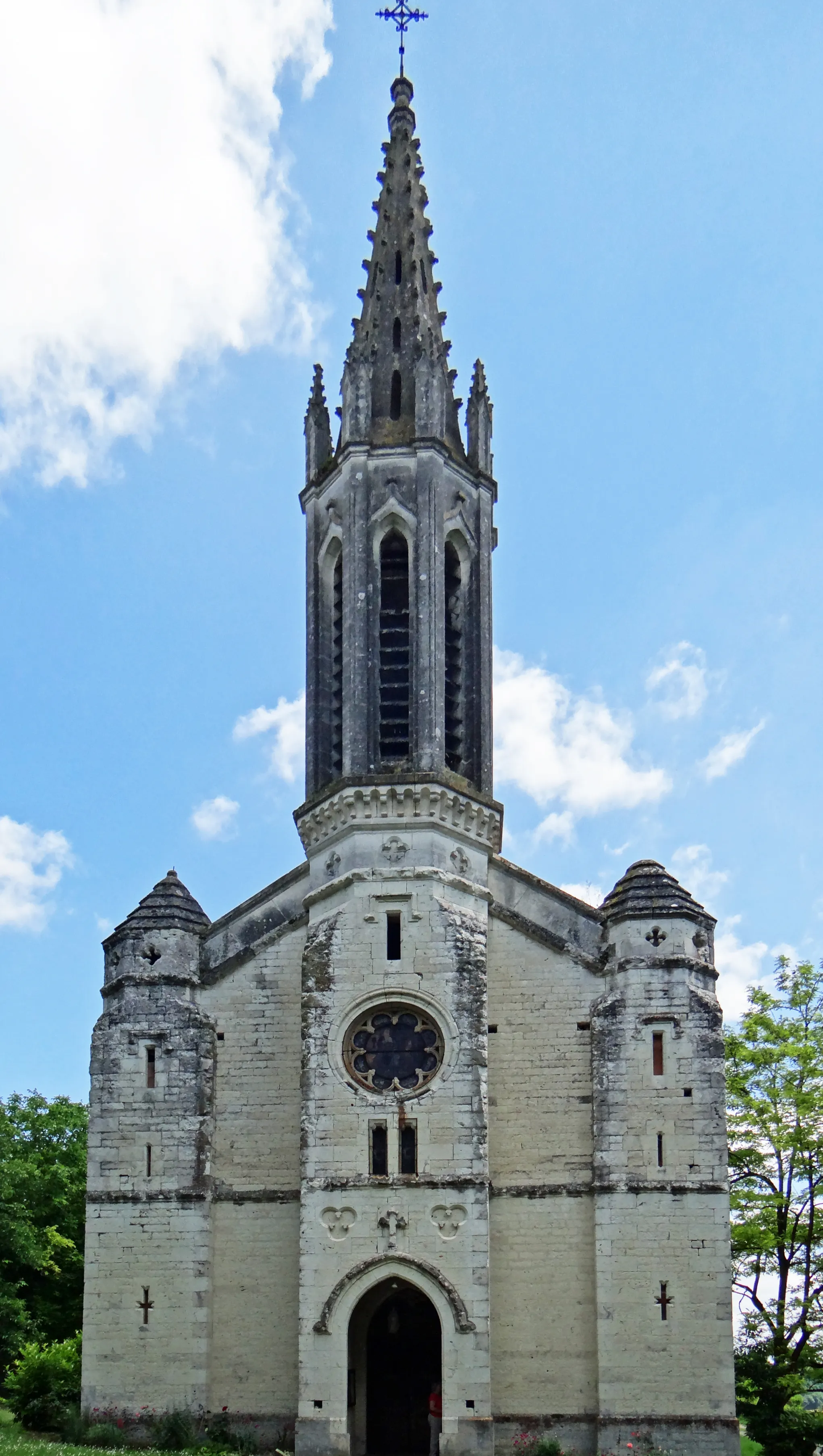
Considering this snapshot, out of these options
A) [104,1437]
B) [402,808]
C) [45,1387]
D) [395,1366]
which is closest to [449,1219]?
[395,1366]

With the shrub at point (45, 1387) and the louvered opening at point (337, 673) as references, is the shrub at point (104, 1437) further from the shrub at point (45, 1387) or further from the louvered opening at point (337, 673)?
the louvered opening at point (337, 673)

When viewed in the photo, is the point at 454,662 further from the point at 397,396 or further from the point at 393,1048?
the point at 393,1048

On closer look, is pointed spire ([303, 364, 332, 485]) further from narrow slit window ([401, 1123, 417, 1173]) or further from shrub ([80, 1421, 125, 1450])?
shrub ([80, 1421, 125, 1450])

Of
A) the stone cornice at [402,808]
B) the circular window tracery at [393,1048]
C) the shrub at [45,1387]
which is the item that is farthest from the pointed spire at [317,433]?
the shrub at [45,1387]

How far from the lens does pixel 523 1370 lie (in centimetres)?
2573

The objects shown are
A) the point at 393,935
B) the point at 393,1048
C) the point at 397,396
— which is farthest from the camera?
the point at 397,396

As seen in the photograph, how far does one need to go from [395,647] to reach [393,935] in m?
5.38

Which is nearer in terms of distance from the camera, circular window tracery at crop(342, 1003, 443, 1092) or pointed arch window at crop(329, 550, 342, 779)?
circular window tracery at crop(342, 1003, 443, 1092)

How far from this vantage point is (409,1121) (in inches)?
1021

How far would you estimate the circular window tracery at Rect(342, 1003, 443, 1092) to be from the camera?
87.1 feet

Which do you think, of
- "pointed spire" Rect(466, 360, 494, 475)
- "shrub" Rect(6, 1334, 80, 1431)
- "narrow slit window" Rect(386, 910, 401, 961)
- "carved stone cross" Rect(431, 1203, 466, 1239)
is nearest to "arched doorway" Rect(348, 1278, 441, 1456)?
"carved stone cross" Rect(431, 1203, 466, 1239)

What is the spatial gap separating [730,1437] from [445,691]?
13132mm

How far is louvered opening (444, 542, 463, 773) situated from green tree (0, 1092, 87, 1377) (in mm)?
12671

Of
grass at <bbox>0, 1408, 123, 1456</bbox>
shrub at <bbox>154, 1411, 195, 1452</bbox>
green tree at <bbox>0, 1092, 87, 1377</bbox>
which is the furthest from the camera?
green tree at <bbox>0, 1092, 87, 1377</bbox>
